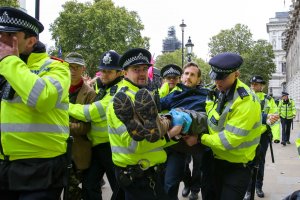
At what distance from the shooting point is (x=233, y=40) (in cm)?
6994

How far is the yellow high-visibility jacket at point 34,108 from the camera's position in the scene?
2.61m

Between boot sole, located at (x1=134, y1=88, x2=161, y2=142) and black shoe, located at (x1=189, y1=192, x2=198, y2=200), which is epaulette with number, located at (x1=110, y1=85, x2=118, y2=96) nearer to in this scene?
boot sole, located at (x1=134, y1=88, x2=161, y2=142)

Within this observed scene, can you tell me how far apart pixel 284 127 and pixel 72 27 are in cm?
2977

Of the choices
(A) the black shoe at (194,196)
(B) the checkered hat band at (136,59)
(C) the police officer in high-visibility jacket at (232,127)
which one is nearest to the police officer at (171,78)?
(A) the black shoe at (194,196)

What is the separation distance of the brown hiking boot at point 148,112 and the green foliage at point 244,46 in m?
58.8

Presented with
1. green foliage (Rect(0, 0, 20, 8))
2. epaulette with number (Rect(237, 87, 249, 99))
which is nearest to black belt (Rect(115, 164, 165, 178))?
epaulette with number (Rect(237, 87, 249, 99))

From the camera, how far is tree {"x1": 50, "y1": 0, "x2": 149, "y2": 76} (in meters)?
39.2

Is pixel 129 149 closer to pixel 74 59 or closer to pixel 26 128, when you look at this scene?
pixel 26 128

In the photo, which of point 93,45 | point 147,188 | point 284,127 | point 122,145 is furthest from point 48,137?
point 93,45

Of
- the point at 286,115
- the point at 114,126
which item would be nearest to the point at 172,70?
the point at 114,126

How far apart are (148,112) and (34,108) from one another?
2.71 ft

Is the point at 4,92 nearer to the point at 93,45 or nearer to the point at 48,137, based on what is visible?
the point at 48,137

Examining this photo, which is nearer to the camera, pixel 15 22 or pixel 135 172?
pixel 15 22

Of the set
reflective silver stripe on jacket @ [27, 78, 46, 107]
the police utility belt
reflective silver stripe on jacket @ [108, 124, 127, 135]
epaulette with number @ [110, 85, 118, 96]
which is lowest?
the police utility belt
